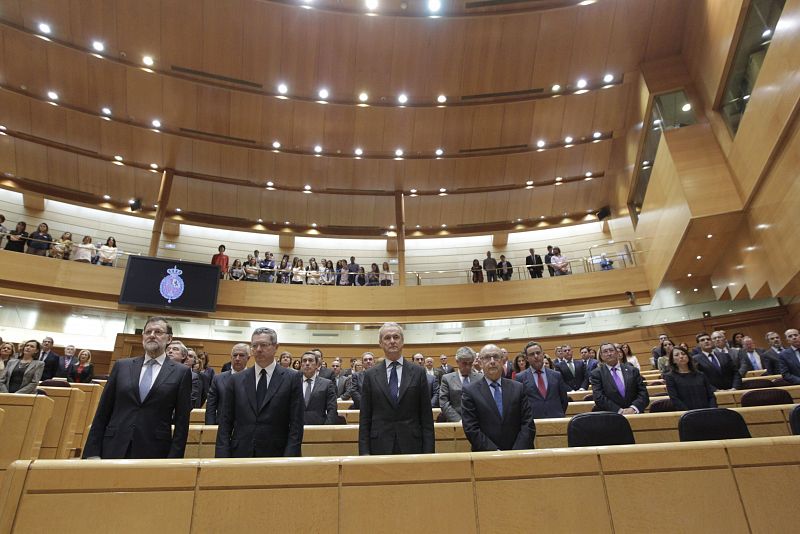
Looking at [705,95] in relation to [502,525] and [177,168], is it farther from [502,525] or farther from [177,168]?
[177,168]

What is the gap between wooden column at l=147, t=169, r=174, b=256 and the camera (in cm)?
1143

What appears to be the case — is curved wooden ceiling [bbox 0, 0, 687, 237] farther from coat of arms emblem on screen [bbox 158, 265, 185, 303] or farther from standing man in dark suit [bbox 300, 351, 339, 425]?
standing man in dark suit [bbox 300, 351, 339, 425]

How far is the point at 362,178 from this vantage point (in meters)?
13.2

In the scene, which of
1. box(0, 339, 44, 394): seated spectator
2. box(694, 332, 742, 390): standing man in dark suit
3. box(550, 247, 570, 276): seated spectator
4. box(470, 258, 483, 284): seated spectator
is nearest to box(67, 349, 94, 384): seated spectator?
box(0, 339, 44, 394): seated spectator

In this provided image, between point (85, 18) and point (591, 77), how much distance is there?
35.6 feet

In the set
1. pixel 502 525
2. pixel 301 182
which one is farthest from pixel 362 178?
pixel 502 525

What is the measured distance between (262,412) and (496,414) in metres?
1.39

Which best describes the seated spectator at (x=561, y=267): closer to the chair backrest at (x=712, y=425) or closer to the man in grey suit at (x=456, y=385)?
the man in grey suit at (x=456, y=385)

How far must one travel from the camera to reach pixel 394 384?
2656 millimetres

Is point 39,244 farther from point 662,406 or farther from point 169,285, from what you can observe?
point 662,406

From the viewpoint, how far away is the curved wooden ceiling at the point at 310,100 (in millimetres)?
8969

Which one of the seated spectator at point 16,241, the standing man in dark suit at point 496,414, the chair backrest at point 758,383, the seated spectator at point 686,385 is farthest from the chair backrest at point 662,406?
the seated spectator at point 16,241

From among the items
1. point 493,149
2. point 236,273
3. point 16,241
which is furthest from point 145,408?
point 493,149

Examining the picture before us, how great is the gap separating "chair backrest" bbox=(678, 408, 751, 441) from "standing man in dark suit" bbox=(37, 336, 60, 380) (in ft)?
24.6
